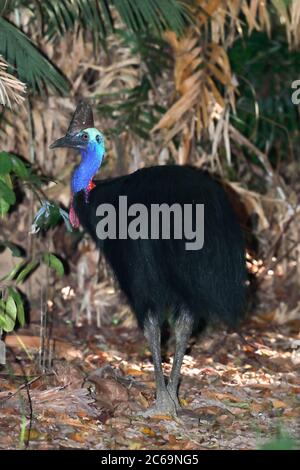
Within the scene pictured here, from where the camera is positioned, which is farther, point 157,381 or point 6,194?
point 157,381

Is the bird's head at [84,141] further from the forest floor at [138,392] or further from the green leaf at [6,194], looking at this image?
the forest floor at [138,392]

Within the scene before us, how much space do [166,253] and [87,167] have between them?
55 centimetres

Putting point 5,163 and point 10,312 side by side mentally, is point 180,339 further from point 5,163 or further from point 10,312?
point 5,163

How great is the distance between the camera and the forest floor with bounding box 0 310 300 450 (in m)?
3.46

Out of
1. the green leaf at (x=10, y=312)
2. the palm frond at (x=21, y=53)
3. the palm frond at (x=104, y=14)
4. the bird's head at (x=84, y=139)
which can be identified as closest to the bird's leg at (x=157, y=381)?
the green leaf at (x=10, y=312)

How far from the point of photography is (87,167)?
12.8 feet

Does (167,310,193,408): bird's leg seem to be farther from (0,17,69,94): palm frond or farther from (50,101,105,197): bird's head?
(0,17,69,94): palm frond

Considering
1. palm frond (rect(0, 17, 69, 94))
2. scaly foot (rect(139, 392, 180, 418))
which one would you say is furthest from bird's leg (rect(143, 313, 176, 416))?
palm frond (rect(0, 17, 69, 94))

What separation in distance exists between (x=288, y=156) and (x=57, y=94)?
69.2 inches

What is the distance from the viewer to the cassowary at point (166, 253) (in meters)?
3.63

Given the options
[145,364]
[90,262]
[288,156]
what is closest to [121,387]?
[145,364]

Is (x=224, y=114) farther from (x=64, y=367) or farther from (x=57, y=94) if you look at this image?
(x=64, y=367)

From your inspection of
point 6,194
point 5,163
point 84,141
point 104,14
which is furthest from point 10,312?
point 104,14

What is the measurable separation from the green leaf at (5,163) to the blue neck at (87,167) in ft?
1.12
